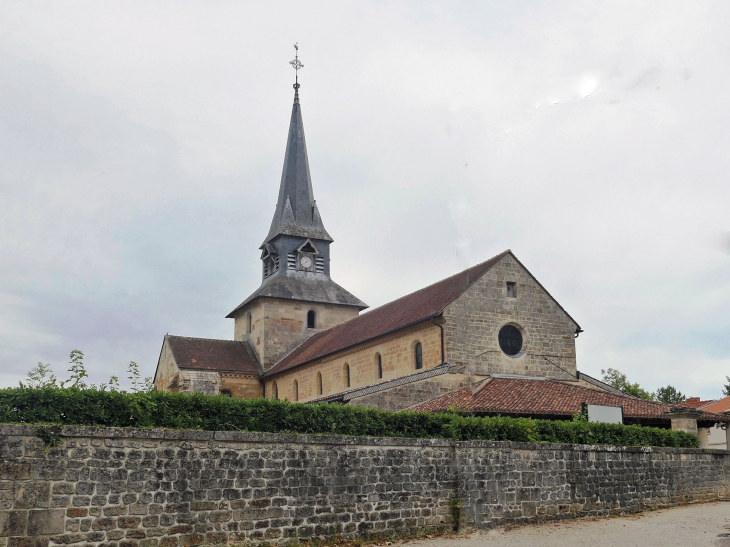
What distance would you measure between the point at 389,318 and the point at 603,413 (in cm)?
1170

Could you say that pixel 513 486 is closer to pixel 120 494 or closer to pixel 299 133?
pixel 120 494

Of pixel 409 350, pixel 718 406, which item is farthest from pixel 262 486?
pixel 718 406

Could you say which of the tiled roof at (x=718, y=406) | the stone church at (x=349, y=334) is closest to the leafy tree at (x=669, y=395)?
the tiled roof at (x=718, y=406)

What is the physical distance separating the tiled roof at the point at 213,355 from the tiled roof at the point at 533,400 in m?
17.9

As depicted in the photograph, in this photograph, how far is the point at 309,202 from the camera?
46281mm

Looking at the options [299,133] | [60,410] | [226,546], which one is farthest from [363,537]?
[299,133]

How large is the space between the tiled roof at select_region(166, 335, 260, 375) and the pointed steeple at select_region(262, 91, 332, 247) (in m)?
7.32

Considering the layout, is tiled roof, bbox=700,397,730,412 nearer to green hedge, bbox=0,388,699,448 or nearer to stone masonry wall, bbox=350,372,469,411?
stone masonry wall, bbox=350,372,469,411

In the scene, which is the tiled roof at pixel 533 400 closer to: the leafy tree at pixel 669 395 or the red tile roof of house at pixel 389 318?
the red tile roof of house at pixel 389 318

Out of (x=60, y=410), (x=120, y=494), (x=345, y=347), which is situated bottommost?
(x=120, y=494)

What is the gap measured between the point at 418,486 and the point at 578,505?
5121 mm

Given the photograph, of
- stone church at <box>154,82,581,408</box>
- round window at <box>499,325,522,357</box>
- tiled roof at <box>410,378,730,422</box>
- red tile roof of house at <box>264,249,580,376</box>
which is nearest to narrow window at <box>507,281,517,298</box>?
stone church at <box>154,82,581,408</box>

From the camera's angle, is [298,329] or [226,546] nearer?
[226,546]

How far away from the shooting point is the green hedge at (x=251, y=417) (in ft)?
36.9
